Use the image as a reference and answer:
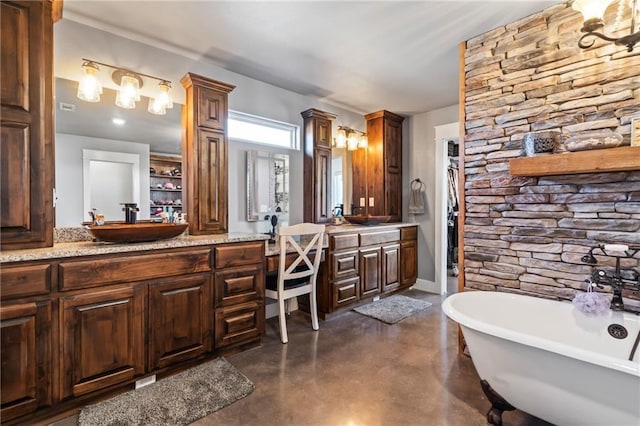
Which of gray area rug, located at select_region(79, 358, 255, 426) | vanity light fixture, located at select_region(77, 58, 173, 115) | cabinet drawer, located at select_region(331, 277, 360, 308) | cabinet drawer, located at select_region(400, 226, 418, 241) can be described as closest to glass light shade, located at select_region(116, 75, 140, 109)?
vanity light fixture, located at select_region(77, 58, 173, 115)

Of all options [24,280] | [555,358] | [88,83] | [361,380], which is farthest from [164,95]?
[555,358]

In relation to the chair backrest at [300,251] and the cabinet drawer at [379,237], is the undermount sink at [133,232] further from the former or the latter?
the cabinet drawer at [379,237]

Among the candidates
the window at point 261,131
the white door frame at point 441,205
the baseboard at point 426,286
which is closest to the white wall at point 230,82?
the window at point 261,131

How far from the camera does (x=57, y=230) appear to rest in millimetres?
2174

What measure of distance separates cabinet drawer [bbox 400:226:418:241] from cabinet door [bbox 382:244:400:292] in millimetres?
189

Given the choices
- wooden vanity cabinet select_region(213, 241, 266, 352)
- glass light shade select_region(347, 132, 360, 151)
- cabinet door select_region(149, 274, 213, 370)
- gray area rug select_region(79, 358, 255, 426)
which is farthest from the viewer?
glass light shade select_region(347, 132, 360, 151)

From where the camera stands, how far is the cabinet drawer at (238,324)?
242 centimetres

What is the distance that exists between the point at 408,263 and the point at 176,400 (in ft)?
10.8

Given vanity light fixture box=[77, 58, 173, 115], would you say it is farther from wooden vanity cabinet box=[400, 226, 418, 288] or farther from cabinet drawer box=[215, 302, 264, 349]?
wooden vanity cabinet box=[400, 226, 418, 288]

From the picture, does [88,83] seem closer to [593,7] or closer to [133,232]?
[133,232]

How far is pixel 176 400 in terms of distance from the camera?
1.93m

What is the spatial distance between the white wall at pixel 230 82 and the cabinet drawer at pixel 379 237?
83cm

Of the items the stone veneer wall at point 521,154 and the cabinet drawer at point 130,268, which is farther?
the stone veneer wall at point 521,154

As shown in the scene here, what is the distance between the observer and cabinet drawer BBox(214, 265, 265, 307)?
2.41 metres
